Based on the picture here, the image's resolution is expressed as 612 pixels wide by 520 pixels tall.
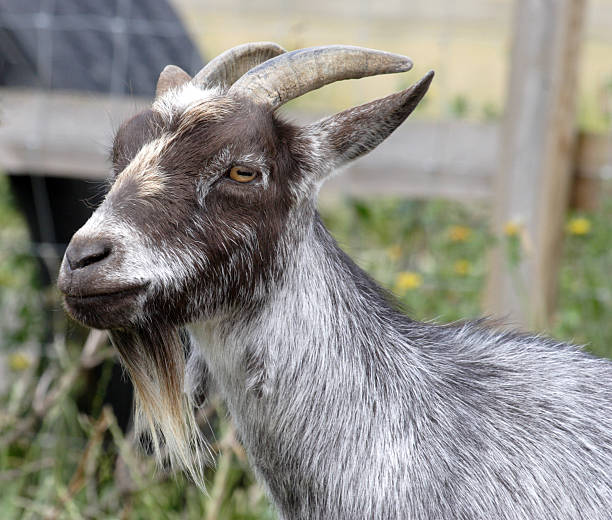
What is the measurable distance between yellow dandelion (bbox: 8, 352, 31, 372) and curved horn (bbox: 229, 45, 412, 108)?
9.55ft

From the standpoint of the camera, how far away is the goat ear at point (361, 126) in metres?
2.37

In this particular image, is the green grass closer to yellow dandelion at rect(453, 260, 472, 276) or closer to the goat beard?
yellow dandelion at rect(453, 260, 472, 276)

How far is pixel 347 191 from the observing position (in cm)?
461

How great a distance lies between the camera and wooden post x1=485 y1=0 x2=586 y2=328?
4.18 meters

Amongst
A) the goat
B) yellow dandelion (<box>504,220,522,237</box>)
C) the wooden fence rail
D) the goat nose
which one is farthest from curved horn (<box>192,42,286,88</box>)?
yellow dandelion (<box>504,220,522,237</box>)

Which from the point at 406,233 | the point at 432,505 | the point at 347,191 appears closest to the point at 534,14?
the point at 347,191

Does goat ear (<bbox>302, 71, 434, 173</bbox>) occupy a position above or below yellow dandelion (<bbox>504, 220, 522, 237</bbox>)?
above

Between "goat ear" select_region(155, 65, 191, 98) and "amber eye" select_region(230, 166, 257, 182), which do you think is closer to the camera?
"amber eye" select_region(230, 166, 257, 182)

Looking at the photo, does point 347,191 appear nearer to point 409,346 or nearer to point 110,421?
point 110,421

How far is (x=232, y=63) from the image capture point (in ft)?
9.27

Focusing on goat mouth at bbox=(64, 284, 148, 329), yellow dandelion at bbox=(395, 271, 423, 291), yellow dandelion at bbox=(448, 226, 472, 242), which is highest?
goat mouth at bbox=(64, 284, 148, 329)

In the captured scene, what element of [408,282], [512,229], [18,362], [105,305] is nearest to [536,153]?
[512,229]

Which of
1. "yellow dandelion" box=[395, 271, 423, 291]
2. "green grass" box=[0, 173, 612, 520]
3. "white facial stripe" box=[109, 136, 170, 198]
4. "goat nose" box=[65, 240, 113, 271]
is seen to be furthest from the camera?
"yellow dandelion" box=[395, 271, 423, 291]

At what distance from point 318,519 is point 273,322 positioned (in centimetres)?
57
